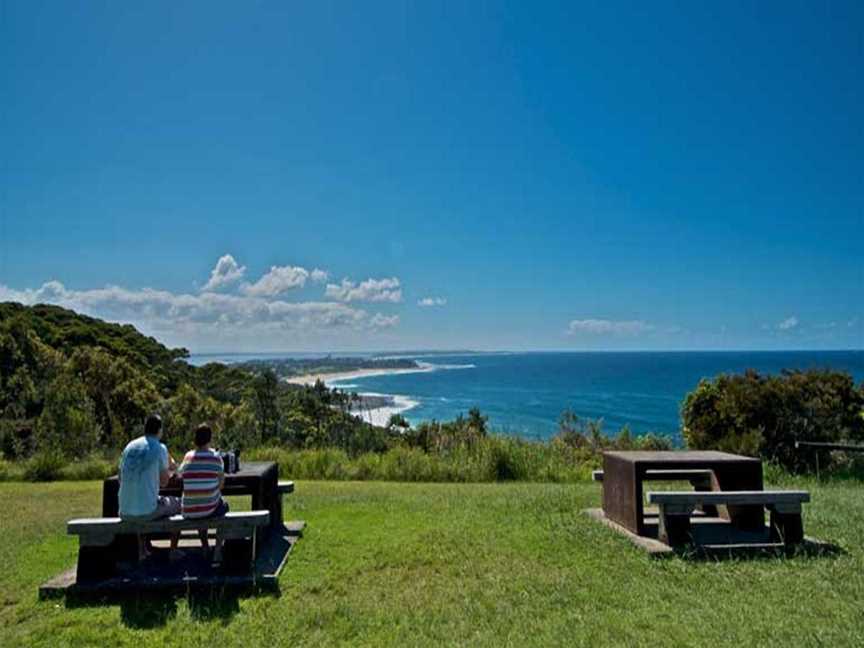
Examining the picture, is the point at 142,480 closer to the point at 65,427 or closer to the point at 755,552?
the point at 755,552

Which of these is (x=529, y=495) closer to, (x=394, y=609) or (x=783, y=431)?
(x=394, y=609)

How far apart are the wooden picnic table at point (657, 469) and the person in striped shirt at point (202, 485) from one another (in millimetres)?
3321

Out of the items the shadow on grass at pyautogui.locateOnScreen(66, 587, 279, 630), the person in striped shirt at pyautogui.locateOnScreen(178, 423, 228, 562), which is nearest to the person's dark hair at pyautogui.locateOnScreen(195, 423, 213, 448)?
the person in striped shirt at pyautogui.locateOnScreen(178, 423, 228, 562)

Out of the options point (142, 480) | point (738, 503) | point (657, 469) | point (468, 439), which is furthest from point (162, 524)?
point (468, 439)

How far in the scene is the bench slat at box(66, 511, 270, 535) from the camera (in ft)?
13.0

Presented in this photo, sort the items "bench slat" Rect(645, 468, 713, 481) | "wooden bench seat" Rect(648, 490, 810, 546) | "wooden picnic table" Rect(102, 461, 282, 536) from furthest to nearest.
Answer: "bench slat" Rect(645, 468, 713, 481) → "wooden bench seat" Rect(648, 490, 810, 546) → "wooden picnic table" Rect(102, 461, 282, 536)

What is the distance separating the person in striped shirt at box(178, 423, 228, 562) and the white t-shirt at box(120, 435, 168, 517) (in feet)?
0.62

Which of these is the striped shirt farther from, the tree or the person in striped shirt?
the tree

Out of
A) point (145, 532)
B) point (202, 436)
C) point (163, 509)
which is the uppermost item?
point (202, 436)

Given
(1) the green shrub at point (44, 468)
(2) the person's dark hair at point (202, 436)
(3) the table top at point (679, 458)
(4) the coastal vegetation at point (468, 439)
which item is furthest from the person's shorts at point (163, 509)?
(1) the green shrub at point (44, 468)

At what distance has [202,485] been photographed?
4105 mm

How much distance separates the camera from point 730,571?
161 inches

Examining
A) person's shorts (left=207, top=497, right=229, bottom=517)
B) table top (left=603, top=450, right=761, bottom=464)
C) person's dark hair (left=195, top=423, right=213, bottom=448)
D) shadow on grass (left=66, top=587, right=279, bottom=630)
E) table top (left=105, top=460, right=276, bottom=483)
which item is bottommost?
shadow on grass (left=66, top=587, right=279, bottom=630)

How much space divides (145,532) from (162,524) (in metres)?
0.11
